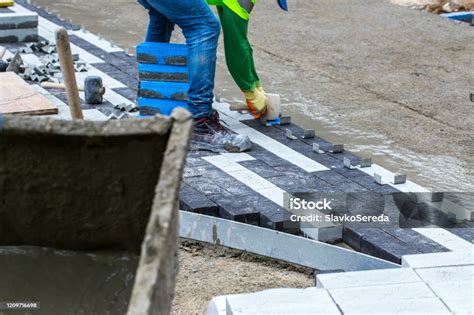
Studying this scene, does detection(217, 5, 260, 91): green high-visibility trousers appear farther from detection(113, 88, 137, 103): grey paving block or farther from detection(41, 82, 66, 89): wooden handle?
detection(41, 82, 66, 89): wooden handle

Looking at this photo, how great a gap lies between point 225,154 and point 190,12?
89 centimetres

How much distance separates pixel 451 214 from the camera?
5.23m

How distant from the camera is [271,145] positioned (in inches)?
248

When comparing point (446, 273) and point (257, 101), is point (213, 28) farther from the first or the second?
point (446, 273)

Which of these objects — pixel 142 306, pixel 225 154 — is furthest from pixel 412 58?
pixel 142 306

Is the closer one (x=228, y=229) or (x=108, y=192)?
(x=108, y=192)

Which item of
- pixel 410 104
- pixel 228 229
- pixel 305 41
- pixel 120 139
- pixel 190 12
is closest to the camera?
pixel 120 139

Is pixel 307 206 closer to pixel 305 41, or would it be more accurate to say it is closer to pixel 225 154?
pixel 225 154

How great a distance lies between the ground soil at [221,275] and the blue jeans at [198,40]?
130cm

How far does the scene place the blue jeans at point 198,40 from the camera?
5.98 meters

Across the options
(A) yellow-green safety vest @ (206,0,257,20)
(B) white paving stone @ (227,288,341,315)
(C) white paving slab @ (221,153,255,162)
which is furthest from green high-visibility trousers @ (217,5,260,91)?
(B) white paving stone @ (227,288,341,315)

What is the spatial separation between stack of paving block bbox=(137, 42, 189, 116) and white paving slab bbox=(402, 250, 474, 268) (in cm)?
235

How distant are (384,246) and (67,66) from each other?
1.96 meters

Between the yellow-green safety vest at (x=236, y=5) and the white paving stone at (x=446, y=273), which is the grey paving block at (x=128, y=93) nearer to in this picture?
the yellow-green safety vest at (x=236, y=5)
